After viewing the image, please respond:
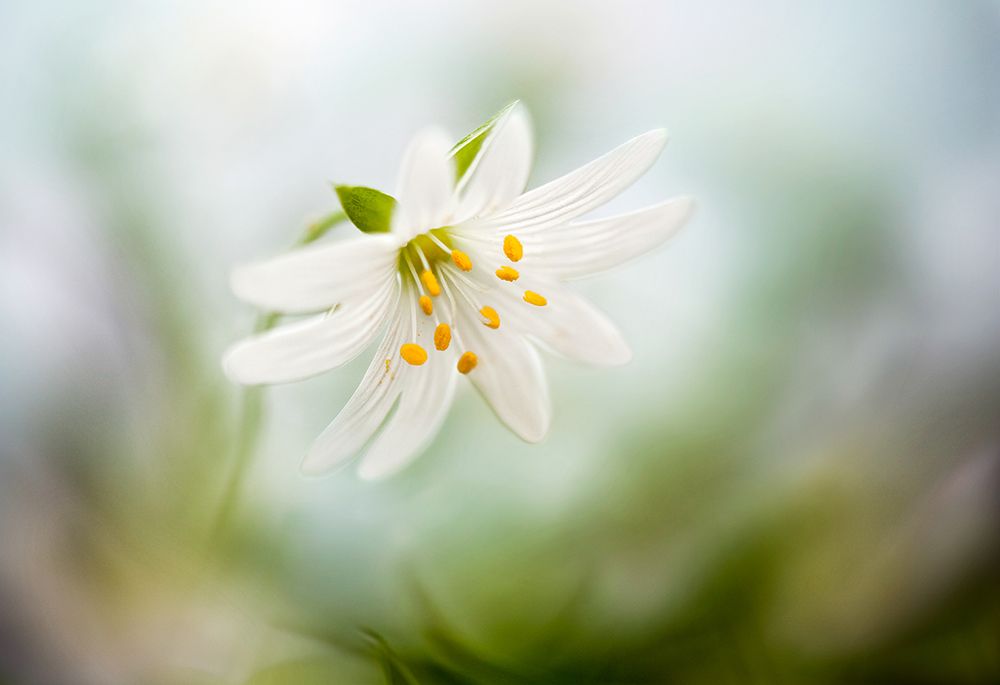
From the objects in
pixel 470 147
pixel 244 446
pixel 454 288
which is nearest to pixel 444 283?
pixel 454 288

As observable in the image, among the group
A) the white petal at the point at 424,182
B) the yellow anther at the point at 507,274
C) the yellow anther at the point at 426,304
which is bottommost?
the yellow anther at the point at 426,304

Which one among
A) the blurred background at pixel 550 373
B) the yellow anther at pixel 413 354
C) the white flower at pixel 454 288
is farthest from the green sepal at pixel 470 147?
the blurred background at pixel 550 373

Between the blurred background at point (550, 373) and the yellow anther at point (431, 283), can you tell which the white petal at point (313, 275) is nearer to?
the yellow anther at point (431, 283)

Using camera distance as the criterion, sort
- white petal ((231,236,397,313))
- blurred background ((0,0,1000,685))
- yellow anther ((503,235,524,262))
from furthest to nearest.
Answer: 1. blurred background ((0,0,1000,685))
2. yellow anther ((503,235,524,262))
3. white petal ((231,236,397,313))

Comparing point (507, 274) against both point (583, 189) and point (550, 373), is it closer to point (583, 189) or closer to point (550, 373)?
point (583, 189)

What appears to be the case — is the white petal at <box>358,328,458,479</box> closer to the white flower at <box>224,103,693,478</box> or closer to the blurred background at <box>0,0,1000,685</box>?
the white flower at <box>224,103,693,478</box>

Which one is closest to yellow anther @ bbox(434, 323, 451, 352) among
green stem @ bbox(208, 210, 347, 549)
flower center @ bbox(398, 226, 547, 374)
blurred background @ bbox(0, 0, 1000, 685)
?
flower center @ bbox(398, 226, 547, 374)

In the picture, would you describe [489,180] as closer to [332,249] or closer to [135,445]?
Result: [332,249]
